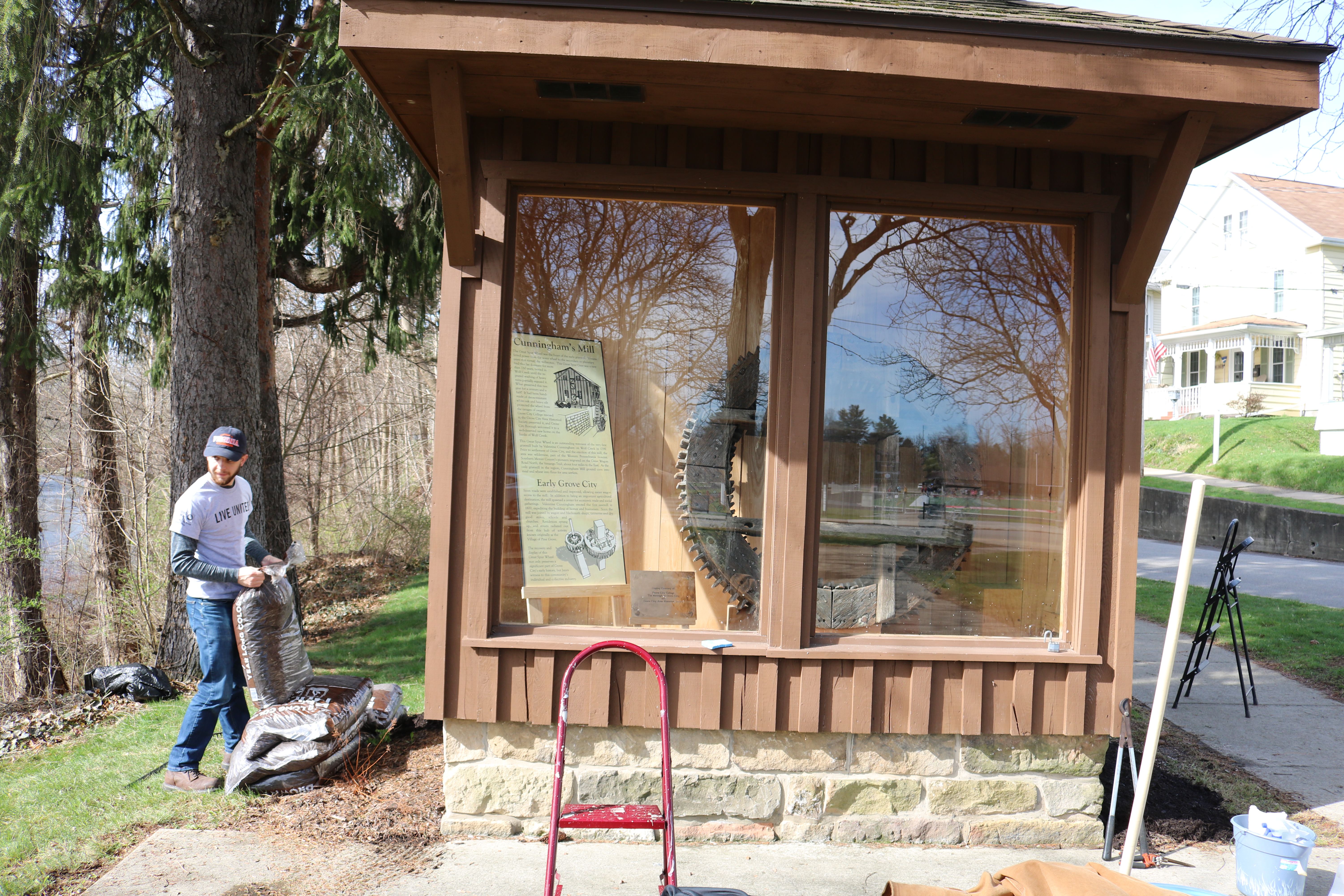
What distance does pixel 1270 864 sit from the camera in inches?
136

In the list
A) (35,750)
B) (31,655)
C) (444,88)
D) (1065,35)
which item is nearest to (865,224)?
(1065,35)

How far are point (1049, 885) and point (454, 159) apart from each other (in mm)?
3323

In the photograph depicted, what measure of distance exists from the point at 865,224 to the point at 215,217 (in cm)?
507

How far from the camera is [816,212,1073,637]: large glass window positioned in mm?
4219

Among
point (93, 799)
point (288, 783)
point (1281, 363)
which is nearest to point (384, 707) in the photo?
point (288, 783)

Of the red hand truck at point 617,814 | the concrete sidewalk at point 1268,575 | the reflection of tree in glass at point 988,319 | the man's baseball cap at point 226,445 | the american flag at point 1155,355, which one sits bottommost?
the concrete sidewalk at point 1268,575

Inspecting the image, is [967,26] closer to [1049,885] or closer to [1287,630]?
[1049,885]

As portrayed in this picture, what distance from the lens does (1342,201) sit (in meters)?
29.4

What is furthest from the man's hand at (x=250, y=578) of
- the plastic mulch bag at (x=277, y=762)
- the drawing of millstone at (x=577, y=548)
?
the drawing of millstone at (x=577, y=548)

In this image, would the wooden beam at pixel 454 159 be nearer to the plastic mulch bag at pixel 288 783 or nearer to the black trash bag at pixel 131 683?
the plastic mulch bag at pixel 288 783

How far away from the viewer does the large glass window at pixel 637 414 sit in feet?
13.8

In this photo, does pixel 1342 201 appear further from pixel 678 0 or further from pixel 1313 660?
pixel 678 0

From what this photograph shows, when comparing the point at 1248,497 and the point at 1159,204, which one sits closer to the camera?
the point at 1159,204

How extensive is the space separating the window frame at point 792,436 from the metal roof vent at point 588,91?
0.39 m
